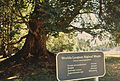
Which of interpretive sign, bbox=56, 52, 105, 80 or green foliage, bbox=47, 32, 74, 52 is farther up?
interpretive sign, bbox=56, 52, 105, 80

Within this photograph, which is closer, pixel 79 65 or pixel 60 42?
pixel 79 65

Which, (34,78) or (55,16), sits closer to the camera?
(55,16)

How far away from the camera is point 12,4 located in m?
9.39

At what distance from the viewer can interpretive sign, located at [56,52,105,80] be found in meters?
3.30

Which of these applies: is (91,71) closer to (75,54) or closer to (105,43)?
(75,54)

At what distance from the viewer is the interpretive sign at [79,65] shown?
3.30 m

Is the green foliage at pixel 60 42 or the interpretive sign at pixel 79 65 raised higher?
the interpretive sign at pixel 79 65

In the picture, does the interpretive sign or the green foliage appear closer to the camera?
the interpretive sign

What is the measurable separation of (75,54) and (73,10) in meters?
5.01

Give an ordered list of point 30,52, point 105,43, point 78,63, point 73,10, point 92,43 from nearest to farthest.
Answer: point 78,63 < point 73,10 < point 92,43 < point 105,43 < point 30,52

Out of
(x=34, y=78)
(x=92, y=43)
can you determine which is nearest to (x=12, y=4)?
(x=34, y=78)

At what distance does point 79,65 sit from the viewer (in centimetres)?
343

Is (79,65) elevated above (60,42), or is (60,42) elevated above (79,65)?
(79,65)

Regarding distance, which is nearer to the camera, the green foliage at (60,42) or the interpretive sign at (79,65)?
the interpretive sign at (79,65)
